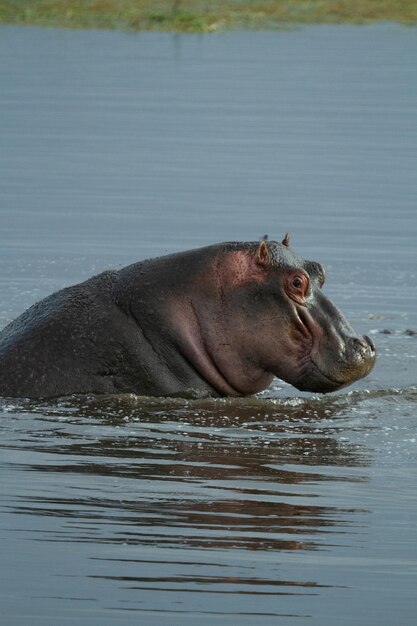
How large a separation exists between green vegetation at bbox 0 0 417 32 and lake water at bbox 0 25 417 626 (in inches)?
329

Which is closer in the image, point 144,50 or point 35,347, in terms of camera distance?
point 35,347

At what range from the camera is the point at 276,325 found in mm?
8359

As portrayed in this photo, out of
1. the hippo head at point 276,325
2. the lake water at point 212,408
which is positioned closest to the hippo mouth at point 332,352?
the hippo head at point 276,325

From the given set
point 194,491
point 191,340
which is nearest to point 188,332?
point 191,340

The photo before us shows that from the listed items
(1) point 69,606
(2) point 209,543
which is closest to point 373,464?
(2) point 209,543

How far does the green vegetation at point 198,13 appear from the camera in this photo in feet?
118

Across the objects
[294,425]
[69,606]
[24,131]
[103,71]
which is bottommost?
[69,606]

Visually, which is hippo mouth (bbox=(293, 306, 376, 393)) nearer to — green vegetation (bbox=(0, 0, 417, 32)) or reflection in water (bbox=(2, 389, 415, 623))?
reflection in water (bbox=(2, 389, 415, 623))

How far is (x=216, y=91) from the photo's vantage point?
26.4 meters

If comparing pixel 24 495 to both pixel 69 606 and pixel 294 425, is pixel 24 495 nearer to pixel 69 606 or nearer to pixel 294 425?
pixel 69 606

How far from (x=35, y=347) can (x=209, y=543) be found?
92.7 inches

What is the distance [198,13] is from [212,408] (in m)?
29.7

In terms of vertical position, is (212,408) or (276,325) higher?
(276,325)

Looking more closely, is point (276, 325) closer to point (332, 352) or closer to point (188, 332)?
point (332, 352)
